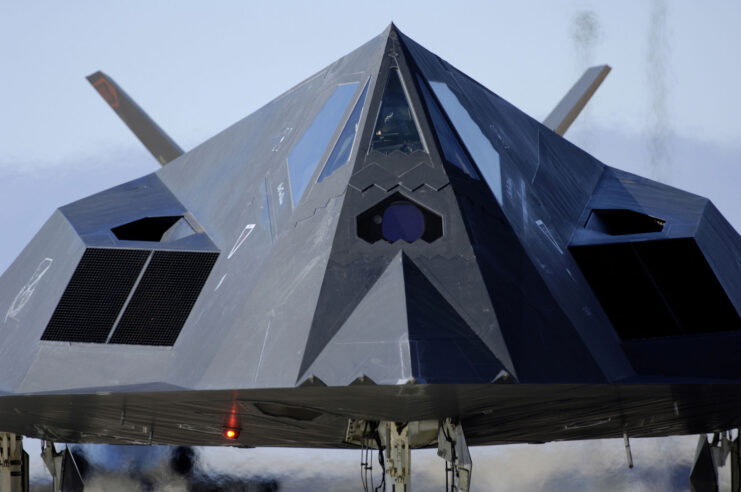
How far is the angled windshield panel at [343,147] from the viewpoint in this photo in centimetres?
1330

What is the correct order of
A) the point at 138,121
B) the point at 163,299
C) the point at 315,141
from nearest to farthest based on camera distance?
the point at 163,299 → the point at 315,141 → the point at 138,121

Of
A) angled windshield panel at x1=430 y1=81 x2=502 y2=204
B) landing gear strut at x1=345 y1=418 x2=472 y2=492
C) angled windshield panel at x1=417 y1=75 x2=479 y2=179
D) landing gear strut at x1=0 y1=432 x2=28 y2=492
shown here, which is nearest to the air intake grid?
landing gear strut at x1=345 y1=418 x2=472 y2=492

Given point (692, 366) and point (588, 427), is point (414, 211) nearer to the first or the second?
point (692, 366)

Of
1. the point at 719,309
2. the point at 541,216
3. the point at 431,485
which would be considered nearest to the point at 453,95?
the point at 541,216

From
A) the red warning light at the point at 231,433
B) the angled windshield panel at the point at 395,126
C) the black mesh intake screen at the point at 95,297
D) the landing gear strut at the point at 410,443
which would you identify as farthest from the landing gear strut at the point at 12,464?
the angled windshield panel at the point at 395,126

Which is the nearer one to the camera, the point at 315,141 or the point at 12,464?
the point at 315,141

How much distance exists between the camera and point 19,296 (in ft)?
51.4

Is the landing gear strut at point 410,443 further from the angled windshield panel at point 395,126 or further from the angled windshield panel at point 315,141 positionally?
the angled windshield panel at point 395,126

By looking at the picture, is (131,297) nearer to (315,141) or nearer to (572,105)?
(315,141)

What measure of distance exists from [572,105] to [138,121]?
26.1 ft

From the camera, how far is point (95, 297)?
1426cm

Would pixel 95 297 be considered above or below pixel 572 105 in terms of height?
below

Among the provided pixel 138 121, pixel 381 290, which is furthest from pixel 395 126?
pixel 138 121

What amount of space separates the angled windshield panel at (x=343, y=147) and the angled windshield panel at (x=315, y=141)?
Answer: 251mm
